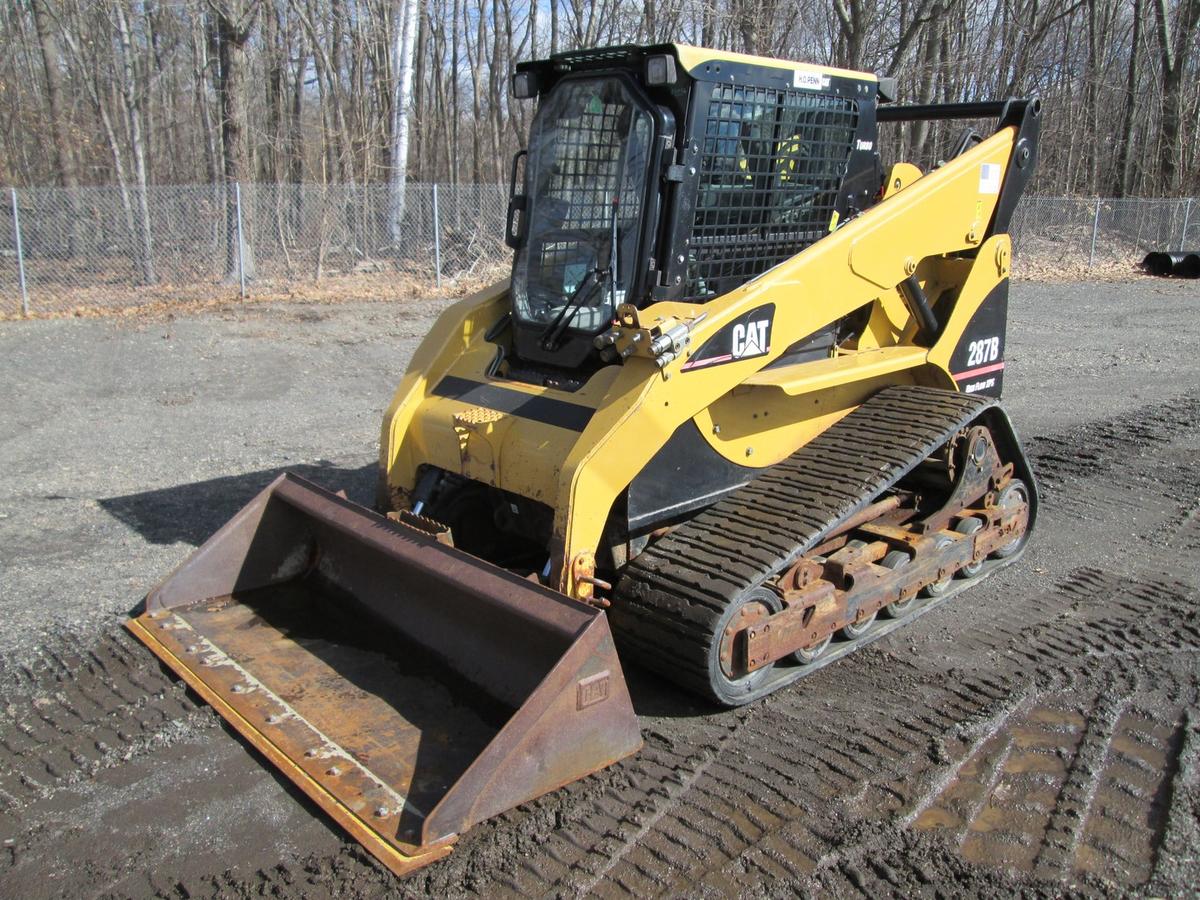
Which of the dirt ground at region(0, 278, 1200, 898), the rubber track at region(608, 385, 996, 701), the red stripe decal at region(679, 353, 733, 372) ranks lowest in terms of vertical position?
the dirt ground at region(0, 278, 1200, 898)

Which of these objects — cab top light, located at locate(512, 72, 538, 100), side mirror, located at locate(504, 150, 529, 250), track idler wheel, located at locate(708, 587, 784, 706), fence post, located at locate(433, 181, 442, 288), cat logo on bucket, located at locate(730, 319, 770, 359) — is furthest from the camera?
fence post, located at locate(433, 181, 442, 288)

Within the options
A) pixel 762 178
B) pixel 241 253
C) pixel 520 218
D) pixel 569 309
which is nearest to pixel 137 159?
pixel 241 253

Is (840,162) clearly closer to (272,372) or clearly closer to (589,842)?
(589,842)

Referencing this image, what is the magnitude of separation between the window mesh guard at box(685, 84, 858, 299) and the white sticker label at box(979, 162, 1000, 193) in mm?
718

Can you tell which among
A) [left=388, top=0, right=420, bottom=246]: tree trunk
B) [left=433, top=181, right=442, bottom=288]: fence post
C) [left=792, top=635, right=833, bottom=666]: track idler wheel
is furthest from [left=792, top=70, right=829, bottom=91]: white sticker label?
[left=388, top=0, right=420, bottom=246]: tree trunk

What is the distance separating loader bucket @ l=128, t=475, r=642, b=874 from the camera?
3.09 m

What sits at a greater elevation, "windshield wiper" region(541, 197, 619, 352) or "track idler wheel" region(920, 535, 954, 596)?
"windshield wiper" region(541, 197, 619, 352)

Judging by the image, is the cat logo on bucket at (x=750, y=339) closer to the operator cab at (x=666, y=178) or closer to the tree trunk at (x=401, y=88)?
the operator cab at (x=666, y=178)

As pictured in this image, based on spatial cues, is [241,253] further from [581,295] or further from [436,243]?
[581,295]

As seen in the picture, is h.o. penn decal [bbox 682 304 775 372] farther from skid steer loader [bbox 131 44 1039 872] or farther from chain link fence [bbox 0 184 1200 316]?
chain link fence [bbox 0 184 1200 316]

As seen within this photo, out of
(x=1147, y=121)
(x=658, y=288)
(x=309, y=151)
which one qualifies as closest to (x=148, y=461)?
(x=658, y=288)

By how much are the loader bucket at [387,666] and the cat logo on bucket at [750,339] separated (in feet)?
4.10

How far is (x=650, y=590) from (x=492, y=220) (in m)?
13.7

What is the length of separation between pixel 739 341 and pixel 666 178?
726 millimetres
